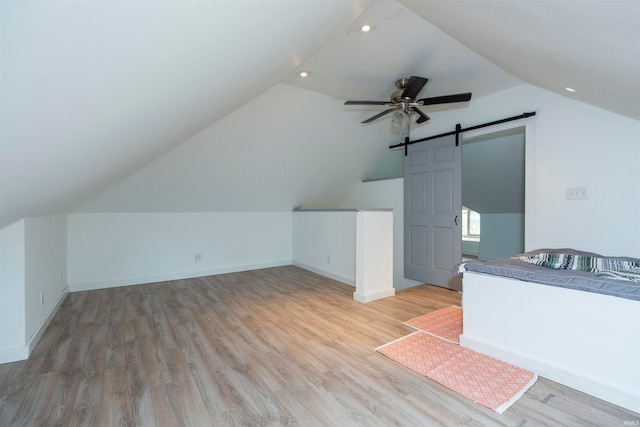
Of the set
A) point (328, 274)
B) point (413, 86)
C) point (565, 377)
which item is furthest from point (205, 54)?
point (328, 274)

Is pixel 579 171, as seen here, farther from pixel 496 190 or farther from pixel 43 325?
pixel 43 325

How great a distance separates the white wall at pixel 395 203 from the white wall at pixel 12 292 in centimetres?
453

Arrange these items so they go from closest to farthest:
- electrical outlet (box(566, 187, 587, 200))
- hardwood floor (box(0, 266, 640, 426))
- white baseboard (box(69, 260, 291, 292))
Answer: hardwood floor (box(0, 266, 640, 426)) → electrical outlet (box(566, 187, 587, 200)) → white baseboard (box(69, 260, 291, 292))

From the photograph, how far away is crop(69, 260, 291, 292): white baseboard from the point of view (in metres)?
3.87

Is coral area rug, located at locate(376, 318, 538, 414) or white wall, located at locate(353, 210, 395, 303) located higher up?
white wall, located at locate(353, 210, 395, 303)

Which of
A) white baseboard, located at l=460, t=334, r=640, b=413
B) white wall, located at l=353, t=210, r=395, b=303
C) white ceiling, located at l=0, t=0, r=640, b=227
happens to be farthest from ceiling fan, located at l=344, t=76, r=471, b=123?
white baseboard, located at l=460, t=334, r=640, b=413

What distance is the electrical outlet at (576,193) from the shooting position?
2840mm

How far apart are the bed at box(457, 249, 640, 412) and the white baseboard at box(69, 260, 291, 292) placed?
149 inches

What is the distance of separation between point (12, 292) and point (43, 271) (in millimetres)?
680

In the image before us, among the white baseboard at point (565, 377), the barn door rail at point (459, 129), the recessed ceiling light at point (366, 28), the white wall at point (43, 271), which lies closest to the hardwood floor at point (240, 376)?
the white baseboard at point (565, 377)

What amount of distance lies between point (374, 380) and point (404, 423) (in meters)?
0.38

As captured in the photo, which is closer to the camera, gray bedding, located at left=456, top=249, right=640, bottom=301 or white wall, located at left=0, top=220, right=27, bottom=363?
gray bedding, located at left=456, top=249, right=640, bottom=301

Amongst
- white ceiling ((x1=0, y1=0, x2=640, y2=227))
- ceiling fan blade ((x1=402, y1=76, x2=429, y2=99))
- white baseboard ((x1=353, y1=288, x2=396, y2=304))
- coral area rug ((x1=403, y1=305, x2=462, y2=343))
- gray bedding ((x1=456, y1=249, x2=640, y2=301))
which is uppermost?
ceiling fan blade ((x1=402, y1=76, x2=429, y2=99))

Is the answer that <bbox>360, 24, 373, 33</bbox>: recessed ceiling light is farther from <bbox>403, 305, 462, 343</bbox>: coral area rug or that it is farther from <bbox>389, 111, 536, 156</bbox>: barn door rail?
<bbox>403, 305, 462, 343</bbox>: coral area rug
